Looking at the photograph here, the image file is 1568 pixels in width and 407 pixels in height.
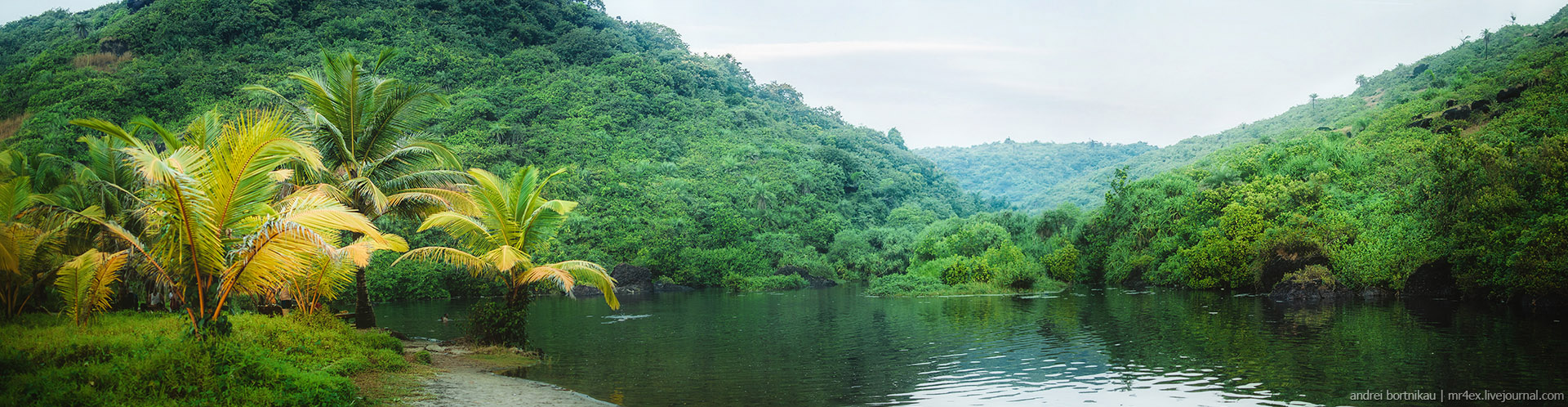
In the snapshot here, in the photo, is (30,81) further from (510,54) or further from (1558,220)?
(1558,220)

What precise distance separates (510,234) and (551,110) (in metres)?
62.3

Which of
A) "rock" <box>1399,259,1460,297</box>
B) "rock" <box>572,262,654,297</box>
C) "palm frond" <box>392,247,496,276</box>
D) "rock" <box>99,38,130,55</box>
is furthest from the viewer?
"rock" <box>99,38,130,55</box>

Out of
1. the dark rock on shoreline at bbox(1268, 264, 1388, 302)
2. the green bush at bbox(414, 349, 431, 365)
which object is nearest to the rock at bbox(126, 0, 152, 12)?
the green bush at bbox(414, 349, 431, 365)

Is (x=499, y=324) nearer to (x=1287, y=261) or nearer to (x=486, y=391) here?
(x=486, y=391)

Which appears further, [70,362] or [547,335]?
[547,335]

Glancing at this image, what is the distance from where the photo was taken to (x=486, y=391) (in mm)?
13562

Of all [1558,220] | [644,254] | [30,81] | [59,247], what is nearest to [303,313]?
[59,247]

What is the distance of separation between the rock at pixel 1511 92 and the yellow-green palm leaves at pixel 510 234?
5166 cm

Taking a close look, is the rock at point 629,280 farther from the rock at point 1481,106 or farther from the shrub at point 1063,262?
the rock at point 1481,106

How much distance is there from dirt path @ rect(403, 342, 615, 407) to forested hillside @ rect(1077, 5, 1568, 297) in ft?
93.8

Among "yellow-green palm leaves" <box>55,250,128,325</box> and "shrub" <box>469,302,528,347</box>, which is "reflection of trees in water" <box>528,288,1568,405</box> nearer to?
"shrub" <box>469,302,528,347</box>

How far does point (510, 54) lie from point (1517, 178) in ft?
286

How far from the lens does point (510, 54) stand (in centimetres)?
9219

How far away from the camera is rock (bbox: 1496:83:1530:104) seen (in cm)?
4462
